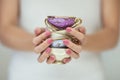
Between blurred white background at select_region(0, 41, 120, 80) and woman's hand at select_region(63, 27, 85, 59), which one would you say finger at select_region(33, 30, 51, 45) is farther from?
blurred white background at select_region(0, 41, 120, 80)

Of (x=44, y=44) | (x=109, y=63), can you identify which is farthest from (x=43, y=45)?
(x=109, y=63)

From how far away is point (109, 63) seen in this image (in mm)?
1221

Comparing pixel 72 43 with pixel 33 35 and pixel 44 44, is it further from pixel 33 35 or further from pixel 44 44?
pixel 33 35

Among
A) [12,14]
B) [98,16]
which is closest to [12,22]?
[12,14]

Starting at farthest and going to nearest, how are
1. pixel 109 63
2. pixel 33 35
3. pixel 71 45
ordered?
1. pixel 109 63
2. pixel 33 35
3. pixel 71 45

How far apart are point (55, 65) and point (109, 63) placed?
45 cm

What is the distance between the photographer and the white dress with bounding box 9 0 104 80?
0.84 metres

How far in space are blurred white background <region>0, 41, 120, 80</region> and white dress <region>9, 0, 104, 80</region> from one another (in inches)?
11.7

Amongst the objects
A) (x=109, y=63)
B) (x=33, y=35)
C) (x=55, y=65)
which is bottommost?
(x=109, y=63)

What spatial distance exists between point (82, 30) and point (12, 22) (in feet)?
0.89

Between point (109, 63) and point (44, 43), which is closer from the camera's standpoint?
point (44, 43)

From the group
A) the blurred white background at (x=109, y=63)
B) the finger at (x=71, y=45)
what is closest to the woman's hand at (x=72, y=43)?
Result: the finger at (x=71, y=45)

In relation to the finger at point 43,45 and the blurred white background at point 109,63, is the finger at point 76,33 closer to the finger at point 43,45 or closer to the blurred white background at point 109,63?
the finger at point 43,45

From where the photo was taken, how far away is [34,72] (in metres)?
0.84
